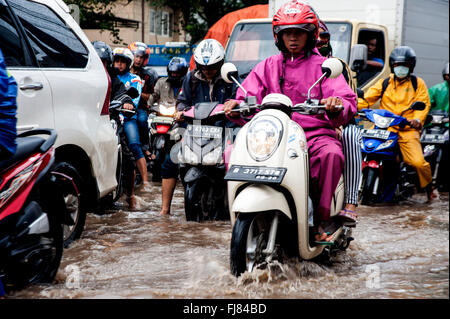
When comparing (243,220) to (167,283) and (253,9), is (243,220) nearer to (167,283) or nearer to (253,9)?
(167,283)

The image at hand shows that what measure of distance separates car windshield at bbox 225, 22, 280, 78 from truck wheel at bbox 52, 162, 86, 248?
15.0 ft

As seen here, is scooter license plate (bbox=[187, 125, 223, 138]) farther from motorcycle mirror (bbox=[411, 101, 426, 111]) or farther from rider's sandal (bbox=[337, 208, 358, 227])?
motorcycle mirror (bbox=[411, 101, 426, 111])

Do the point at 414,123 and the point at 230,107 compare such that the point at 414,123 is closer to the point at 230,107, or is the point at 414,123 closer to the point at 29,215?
the point at 230,107

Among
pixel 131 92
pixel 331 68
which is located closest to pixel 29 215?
pixel 331 68

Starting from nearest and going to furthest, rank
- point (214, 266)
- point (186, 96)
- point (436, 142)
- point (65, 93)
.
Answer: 1. point (214, 266)
2. point (65, 93)
3. point (186, 96)
4. point (436, 142)

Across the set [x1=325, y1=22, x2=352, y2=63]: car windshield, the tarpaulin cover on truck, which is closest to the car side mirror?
[x1=325, y1=22, x2=352, y2=63]: car windshield

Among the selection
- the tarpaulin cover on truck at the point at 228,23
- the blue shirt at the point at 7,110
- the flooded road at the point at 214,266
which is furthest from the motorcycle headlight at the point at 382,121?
the tarpaulin cover on truck at the point at 228,23

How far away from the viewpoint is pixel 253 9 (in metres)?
17.0

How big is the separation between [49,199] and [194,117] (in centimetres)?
246

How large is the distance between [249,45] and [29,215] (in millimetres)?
6606

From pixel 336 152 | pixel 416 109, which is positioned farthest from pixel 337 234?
pixel 416 109

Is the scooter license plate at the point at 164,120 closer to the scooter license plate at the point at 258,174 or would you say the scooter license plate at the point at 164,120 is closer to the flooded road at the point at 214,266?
the flooded road at the point at 214,266

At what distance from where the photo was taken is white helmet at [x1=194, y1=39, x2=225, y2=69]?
6.52 m

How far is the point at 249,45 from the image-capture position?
9836 millimetres
